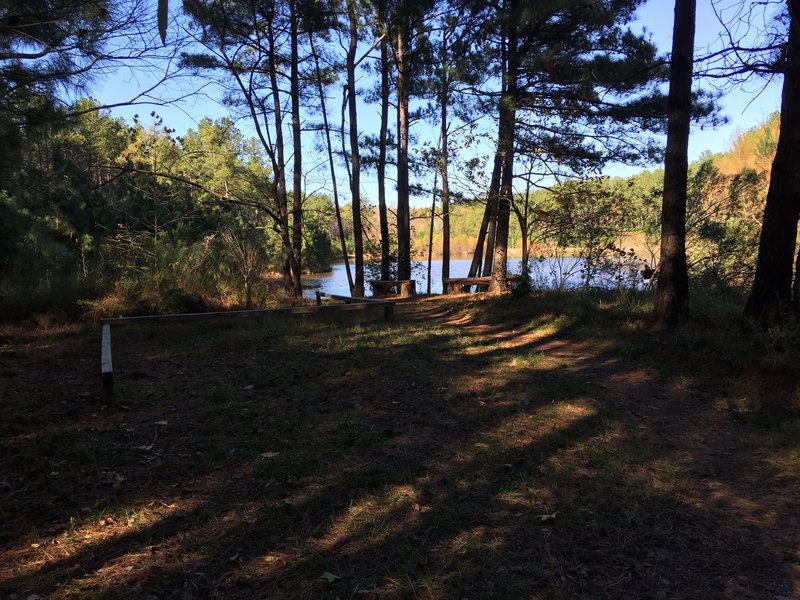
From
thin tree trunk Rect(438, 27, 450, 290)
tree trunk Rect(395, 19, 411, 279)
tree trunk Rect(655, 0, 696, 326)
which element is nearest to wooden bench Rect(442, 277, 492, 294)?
thin tree trunk Rect(438, 27, 450, 290)

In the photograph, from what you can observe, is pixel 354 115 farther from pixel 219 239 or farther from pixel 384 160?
pixel 219 239

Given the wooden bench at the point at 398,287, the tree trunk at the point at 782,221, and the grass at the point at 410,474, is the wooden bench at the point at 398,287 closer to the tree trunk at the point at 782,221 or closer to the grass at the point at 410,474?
the grass at the point at 410,474

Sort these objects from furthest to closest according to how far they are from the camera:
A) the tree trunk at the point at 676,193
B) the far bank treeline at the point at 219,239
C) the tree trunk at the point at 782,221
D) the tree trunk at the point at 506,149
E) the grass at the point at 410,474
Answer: the tree trunk at the point at 506,149 → the far bank treeline at the point at 219,239 → the tree trunk at the point at 676,193 → the tree trunk at the point at 782,221 → the grass at the point at 410,474

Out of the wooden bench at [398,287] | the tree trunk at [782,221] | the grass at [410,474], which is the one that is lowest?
the grass at [410,474]

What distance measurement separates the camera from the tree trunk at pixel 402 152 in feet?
53.5

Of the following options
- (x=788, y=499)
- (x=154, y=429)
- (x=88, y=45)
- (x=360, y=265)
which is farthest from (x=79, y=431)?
(x=360, y=265)

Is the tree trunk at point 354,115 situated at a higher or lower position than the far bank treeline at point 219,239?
higher

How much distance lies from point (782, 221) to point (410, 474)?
5.37m

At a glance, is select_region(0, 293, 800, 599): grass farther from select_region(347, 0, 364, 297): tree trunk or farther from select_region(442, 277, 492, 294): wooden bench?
select_region(347, 0, 364, 297): tree trunk

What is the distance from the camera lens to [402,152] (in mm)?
16344

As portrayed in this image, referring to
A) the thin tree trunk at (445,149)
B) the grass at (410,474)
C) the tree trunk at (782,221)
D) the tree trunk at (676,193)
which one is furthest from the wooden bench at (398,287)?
the tree trunk at (782,221)

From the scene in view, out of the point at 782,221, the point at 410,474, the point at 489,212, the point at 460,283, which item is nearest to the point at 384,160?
the point at 489,212

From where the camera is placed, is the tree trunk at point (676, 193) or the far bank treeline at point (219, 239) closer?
the tree trunk at point (676, 193)

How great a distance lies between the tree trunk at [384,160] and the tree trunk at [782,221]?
13.0 meters
